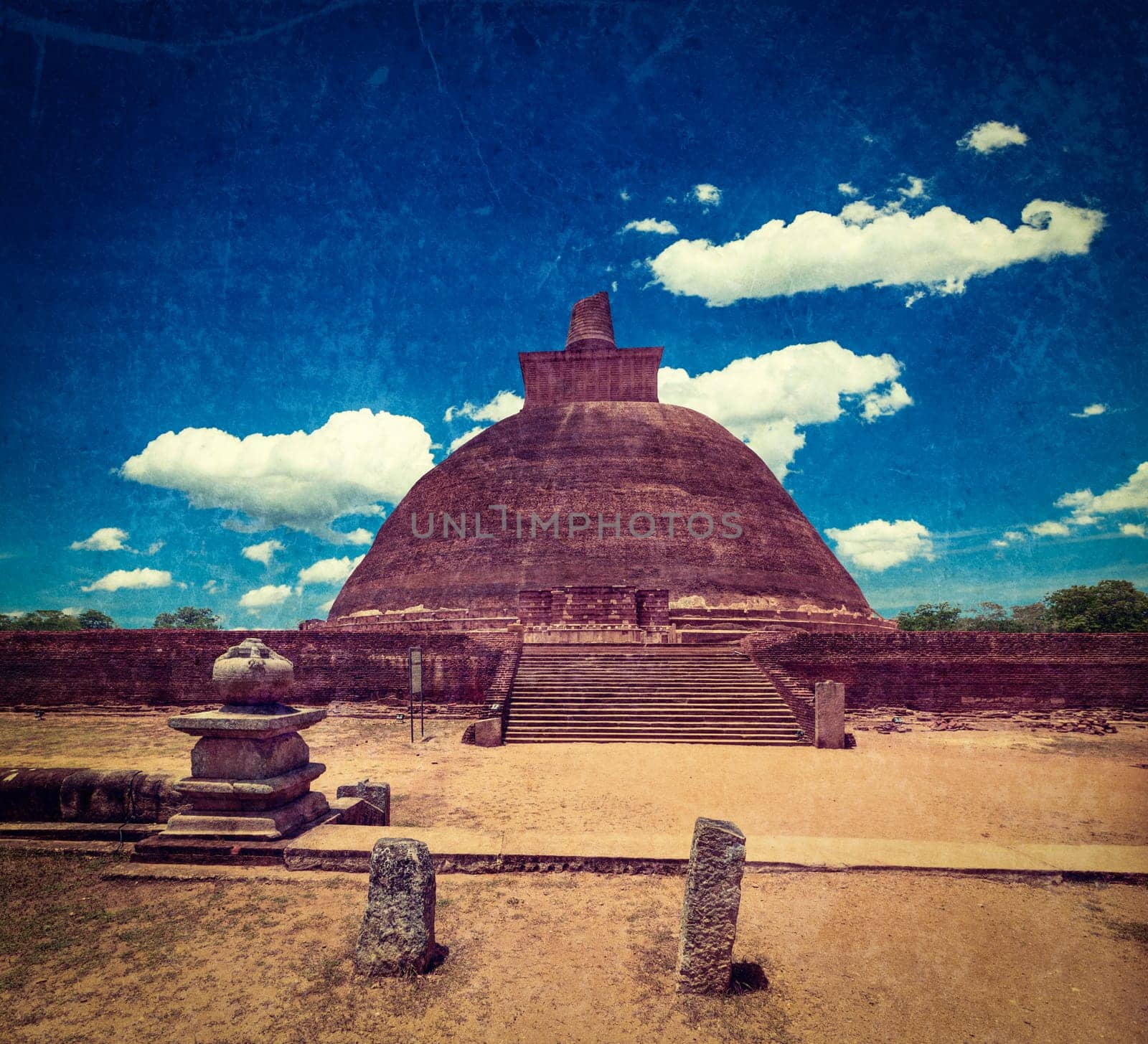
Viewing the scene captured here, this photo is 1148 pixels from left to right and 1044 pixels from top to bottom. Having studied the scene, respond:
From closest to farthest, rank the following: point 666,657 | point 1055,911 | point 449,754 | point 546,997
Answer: point 546,997, point 1055,911, point 449,754, point 666,657

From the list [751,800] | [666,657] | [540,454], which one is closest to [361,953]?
[751,800]

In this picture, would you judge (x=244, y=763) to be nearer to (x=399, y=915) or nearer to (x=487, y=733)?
(x=399, y=915)

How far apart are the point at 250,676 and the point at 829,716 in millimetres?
7834

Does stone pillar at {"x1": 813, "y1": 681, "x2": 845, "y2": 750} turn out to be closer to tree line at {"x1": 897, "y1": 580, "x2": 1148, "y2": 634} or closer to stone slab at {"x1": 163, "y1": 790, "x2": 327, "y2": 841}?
stone slab at {"x1": 163, "y1": 790, "x2": 327, "y2": 841}

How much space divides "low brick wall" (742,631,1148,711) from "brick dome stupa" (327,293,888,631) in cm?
474

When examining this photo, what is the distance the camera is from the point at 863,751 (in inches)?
354

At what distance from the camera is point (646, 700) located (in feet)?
34.9

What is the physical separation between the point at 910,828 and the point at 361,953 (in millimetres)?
4402

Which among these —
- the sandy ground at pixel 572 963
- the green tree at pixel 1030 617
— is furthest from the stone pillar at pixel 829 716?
the green tree at pixel 1030 617

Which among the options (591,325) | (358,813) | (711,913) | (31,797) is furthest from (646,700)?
(591,325)

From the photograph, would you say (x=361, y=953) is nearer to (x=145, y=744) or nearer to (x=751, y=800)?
(x=751, y=800)

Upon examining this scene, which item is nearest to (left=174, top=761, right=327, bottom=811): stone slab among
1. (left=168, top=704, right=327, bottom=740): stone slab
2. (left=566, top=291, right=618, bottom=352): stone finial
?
(left=168, top=704, right=327, bottom=740): stone slab

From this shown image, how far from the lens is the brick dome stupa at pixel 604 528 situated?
714 inches

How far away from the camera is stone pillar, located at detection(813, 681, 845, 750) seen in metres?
9.26
